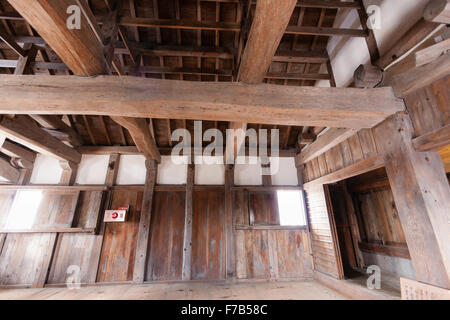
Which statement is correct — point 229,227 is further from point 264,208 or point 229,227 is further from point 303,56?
point 303,56

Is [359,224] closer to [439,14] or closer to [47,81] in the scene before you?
[439,14]

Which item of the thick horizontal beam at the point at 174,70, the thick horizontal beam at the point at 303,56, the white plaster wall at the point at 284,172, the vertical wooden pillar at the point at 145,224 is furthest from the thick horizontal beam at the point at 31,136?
the white plaster wall at the point at 284,172

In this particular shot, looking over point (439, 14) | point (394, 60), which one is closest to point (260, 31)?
point (439, 14)

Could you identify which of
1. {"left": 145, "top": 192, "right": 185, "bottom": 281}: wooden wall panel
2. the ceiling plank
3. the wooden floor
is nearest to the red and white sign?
{"left": 145, "top": 192, "right": 185, "bottom": 281}: wooden wall panel

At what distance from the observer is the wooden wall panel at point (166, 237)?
3676mm

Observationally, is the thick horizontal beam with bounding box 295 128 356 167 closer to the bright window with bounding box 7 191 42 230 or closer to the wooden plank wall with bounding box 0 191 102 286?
the wooden plank wall with bounding box 0 191 102 286

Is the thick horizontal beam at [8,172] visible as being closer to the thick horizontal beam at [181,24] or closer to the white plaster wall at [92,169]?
the white plaster wall at [92,169]

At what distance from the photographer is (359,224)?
15.3 feet

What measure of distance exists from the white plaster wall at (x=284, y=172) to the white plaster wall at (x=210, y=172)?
3.82 feet

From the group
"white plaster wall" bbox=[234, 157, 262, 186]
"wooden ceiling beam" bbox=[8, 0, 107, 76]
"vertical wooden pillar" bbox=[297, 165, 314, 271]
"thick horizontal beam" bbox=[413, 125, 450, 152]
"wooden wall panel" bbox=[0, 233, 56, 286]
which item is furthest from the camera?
"white plaster wall" bbox=[234, 157, 262, 186]

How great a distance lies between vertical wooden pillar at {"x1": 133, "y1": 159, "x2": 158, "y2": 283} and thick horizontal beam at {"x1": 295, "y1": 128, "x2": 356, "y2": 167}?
125 inches

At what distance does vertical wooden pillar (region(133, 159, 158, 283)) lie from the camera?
360cm

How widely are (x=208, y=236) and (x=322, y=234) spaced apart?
214 centimetres

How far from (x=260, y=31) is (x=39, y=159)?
504 centimetres
